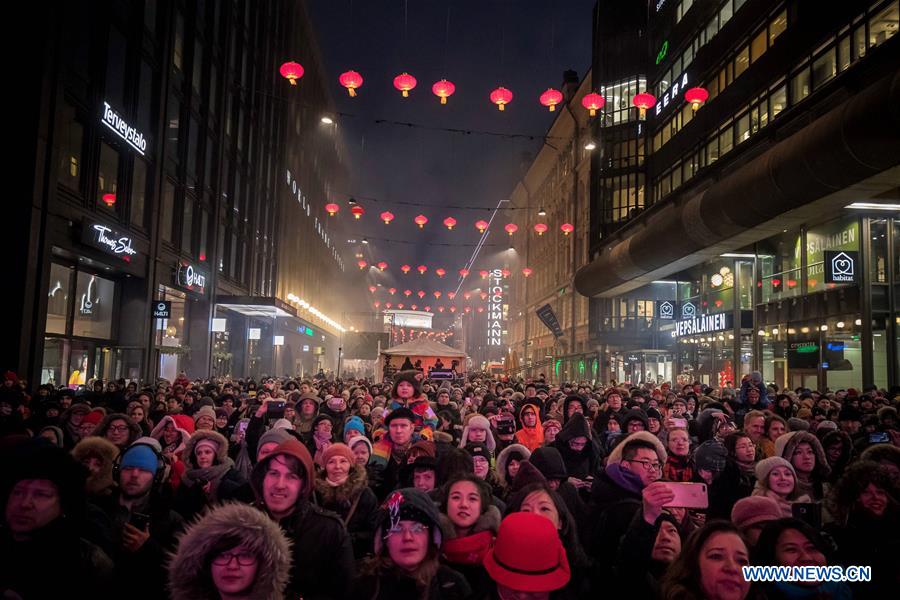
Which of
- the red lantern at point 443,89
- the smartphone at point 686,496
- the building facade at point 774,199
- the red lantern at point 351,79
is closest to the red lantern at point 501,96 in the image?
the red lantern at point 443,89

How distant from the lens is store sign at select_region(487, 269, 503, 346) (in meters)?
102

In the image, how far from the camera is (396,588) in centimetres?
325

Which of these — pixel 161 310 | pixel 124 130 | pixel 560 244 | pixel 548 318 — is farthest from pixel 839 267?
pixel 560 244

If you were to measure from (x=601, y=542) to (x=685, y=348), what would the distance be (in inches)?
1351

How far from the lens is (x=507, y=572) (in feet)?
9.40

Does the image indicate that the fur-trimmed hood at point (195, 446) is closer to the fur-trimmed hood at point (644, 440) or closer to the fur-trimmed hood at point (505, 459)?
the fur-trimmed hood at point (505, 459)

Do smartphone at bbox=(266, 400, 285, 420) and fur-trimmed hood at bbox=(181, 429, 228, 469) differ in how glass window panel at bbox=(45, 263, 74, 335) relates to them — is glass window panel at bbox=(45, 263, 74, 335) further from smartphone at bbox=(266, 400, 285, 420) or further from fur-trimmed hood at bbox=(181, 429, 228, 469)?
fur-trimmed hood at bbox=(181, 429, 228, 469)

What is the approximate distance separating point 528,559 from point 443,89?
15.4m

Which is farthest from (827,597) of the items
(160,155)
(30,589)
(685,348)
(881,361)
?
(685,348)

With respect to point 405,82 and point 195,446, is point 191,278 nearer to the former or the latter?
point 405,82

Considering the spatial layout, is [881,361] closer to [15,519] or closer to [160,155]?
[15,519]

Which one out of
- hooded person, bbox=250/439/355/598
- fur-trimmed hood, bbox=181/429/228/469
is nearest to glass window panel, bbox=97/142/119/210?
fur-trimmed hood, bbox=181/429/228/469

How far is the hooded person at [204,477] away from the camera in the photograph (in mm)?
5230

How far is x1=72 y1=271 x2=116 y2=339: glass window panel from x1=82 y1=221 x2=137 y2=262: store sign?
148cm
